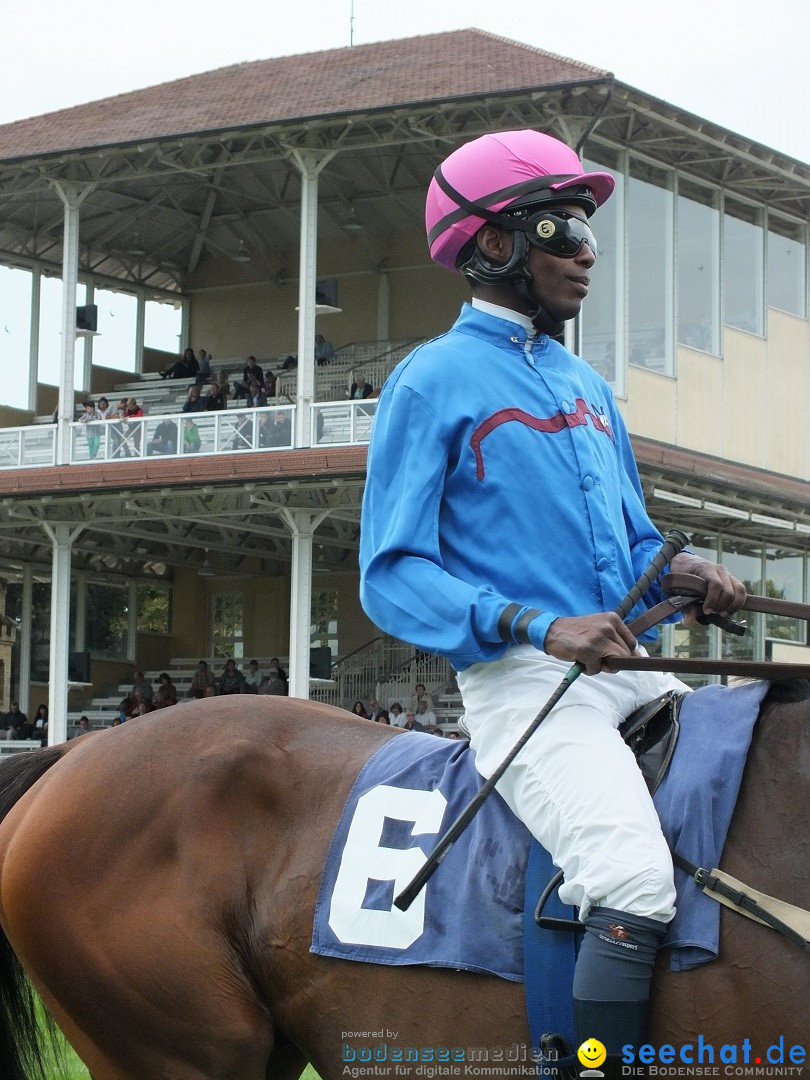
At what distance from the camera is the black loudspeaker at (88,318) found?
83.7 feet

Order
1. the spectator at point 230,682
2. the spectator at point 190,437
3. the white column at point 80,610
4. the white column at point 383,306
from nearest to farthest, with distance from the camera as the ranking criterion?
1. the spectator at point 190,437
2. the spectator at point 230,682
3. the white column at point 383,306
4. the white column at point 80,610

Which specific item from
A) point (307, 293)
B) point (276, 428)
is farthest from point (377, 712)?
point (307, 293)

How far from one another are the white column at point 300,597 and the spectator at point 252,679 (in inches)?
110

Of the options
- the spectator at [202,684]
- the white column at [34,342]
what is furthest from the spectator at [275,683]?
the white column at [34,342]

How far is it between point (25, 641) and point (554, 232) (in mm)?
28003

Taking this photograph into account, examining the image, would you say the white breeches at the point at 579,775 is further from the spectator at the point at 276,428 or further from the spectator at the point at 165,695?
the spectator at the point at 165,695

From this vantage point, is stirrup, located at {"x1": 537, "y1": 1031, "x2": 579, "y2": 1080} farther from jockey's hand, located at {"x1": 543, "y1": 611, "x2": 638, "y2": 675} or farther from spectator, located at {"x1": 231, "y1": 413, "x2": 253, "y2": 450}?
spectator, located at {"x1": 231, "y1": 413, "x2": 253, "y2": 450}

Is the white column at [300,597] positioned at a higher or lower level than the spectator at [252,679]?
higher

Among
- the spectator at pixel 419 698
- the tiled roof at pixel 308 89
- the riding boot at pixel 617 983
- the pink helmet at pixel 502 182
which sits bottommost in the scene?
the spectator at pixel 419 698

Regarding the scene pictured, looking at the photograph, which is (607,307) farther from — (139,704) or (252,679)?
(139,704)

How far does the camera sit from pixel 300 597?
21750mm

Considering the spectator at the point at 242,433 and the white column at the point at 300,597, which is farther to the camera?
the spectator at the point at 242,433

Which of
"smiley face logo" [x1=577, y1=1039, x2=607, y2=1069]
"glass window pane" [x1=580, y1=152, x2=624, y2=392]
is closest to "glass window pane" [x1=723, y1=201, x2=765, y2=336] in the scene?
"glass window pane" [x1=580, y1=152, x2=624, y2=392]

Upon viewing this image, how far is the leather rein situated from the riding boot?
1.59ft
